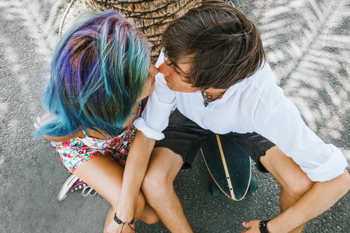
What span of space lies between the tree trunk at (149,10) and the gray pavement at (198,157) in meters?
0.73

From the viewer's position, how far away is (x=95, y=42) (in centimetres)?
107

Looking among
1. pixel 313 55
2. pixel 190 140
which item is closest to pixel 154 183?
pixel 190 140

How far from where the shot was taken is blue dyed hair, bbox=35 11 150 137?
107 cm

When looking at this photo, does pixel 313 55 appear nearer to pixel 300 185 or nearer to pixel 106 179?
pixel 300 185

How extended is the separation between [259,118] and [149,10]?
104cm

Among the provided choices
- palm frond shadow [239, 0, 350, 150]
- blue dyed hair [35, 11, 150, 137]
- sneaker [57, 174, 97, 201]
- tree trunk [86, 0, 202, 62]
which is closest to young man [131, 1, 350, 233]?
blue dyed hair [35, 11, 150, 137]

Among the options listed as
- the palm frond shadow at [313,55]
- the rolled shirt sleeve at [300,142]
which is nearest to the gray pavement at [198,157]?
the palm frond shadow at [313,55]

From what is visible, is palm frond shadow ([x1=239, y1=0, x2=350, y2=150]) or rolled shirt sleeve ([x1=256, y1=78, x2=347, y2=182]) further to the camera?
palm frond shadow ([x1=239, y1=0, x2=350, y2=150])

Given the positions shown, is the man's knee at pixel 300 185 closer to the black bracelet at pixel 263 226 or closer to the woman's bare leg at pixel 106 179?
the black bracelet at pixel 263 226

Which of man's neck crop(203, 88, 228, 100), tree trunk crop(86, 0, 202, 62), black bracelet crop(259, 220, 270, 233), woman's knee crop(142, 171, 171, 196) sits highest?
tree trunk crop(86, 0, 202, 62)

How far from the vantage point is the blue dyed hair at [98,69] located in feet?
3.50

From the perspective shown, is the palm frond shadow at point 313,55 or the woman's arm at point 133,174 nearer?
the woman's arm at point 133,174

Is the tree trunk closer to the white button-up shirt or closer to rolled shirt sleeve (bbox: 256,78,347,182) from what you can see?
the white button-up shirt

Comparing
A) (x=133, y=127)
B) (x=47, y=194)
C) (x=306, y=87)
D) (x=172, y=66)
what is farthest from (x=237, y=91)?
(x=47, y=194)
